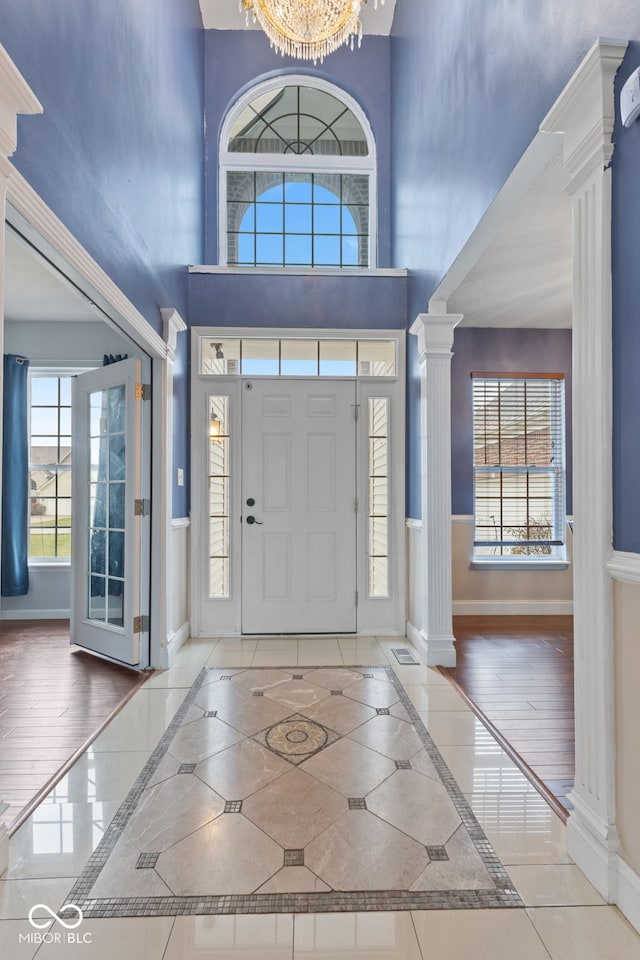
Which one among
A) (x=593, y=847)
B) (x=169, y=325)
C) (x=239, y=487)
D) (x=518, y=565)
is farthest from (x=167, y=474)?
(x=518, y=565)

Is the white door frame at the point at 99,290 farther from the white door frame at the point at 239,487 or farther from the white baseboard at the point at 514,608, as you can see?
the white baseboard at the point at 514,608

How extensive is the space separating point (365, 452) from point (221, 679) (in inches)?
79.4

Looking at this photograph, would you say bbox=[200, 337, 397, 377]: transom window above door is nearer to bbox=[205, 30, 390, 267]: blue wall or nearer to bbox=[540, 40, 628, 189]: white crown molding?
bbox=[205, 30, 390, 267]: blue wall

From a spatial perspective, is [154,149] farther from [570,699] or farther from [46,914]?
[570,699]

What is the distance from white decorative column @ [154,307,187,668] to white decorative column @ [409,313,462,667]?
5.46ft

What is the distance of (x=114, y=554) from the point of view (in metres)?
3.67

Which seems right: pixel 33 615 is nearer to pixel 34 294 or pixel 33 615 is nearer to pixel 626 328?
pixel 34 294

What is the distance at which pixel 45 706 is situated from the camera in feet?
9.60

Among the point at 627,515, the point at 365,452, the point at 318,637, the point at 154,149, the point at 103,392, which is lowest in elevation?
the point at 318,637

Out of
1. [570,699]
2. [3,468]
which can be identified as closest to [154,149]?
[3,468]

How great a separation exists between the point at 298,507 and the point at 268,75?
3.67m

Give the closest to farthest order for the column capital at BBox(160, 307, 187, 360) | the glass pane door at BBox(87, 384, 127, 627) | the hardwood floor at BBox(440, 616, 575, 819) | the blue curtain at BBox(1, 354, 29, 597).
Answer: the hardwood floor at BBox(440, 616, 575, 819) < the column capital at BBox(160, 307, 187, 360) < the glass pane door at BBox(87, 384, 127, 627) < the blue curtain at BBox(1, 354, 29, 597)

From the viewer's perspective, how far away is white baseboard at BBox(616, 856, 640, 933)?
1432mm

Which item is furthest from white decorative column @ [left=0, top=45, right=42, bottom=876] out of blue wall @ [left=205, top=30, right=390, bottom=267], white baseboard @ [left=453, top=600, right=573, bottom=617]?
white baseboard @ [left=453, top=600, right=573, bottom=617]
